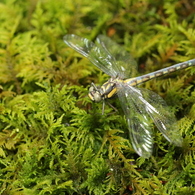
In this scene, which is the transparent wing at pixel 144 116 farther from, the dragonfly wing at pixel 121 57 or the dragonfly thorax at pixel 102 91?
the dragonfly wing at pixel 121 57

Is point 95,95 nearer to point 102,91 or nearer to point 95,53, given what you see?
point 102,91

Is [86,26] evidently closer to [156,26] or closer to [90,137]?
[156,26]

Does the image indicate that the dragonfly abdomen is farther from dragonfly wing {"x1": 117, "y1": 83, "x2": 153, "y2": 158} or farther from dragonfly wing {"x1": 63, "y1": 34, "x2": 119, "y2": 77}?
dragonfly wing {"x1": 63, "y1": 34, "x2": 119, "y2": 77}

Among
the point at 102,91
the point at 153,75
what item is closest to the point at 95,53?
the point at 102,91

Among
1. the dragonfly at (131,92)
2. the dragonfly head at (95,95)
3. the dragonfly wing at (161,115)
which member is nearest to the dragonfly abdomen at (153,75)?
the dragonfly at (131,92)

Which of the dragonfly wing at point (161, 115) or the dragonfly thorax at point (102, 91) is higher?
the dragonfly thorax at point (102, 91)

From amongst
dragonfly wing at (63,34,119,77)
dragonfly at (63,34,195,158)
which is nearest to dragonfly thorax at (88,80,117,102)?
dragonfly at (63,34,195,158)
